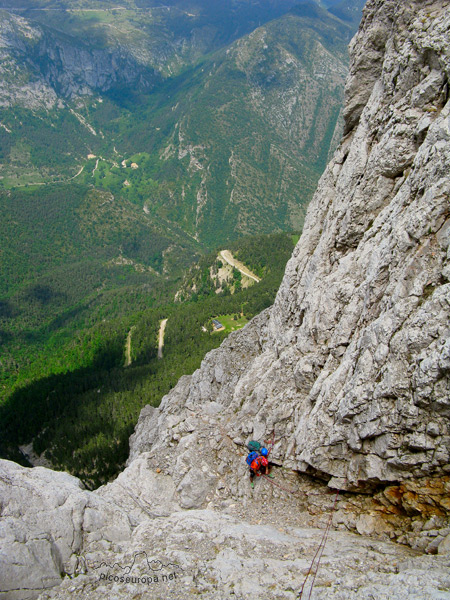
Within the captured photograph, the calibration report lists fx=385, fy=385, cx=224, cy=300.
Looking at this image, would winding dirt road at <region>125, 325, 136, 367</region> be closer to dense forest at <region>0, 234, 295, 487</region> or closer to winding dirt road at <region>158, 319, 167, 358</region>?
dense forest at <region>0, 234, 295, 487</region>

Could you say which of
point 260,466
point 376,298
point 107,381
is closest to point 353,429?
point 376,298

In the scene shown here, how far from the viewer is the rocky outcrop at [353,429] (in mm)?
17047

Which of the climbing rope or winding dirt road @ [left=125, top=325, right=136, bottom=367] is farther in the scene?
winding dirt road @ [left=125, top=325, right=136, bottom=367]

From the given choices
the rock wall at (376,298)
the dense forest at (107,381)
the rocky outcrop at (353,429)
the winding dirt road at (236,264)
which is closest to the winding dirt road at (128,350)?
the dense forest at (107,381)

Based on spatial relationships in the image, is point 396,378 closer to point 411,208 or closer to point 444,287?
point 444,287

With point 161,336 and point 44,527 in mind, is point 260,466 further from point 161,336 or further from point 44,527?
point 161,336

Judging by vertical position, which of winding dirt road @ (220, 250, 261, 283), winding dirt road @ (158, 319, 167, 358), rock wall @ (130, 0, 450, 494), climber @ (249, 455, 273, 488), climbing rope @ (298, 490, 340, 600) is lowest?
winding dirt road @ (158, 319, 167, 358)

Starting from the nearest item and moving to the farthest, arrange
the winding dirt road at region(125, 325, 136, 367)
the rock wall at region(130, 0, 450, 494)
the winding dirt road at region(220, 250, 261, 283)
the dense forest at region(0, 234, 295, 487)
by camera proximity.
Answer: the rock wall at region(130, 0, 450, 494) → the dense forest at region(0, 234, 295, 487) → the winding dirt road at region(125, 325, 136, 367) → the winding dirt road at region(220, 250, 261, 283)

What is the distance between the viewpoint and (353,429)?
800 inches

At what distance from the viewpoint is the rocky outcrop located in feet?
55.9

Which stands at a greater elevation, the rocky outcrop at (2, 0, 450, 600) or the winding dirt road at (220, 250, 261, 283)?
the rocky outcrop at (2, 0, 450, 600)

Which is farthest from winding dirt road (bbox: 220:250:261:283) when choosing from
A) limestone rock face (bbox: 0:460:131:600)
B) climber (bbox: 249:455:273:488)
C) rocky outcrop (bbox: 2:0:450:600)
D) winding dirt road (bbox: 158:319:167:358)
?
limestone rock face (bbox: 0:460:131:600)

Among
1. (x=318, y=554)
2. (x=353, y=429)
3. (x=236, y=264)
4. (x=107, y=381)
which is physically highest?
(x=353, y=429)

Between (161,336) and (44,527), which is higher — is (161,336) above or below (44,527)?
below
